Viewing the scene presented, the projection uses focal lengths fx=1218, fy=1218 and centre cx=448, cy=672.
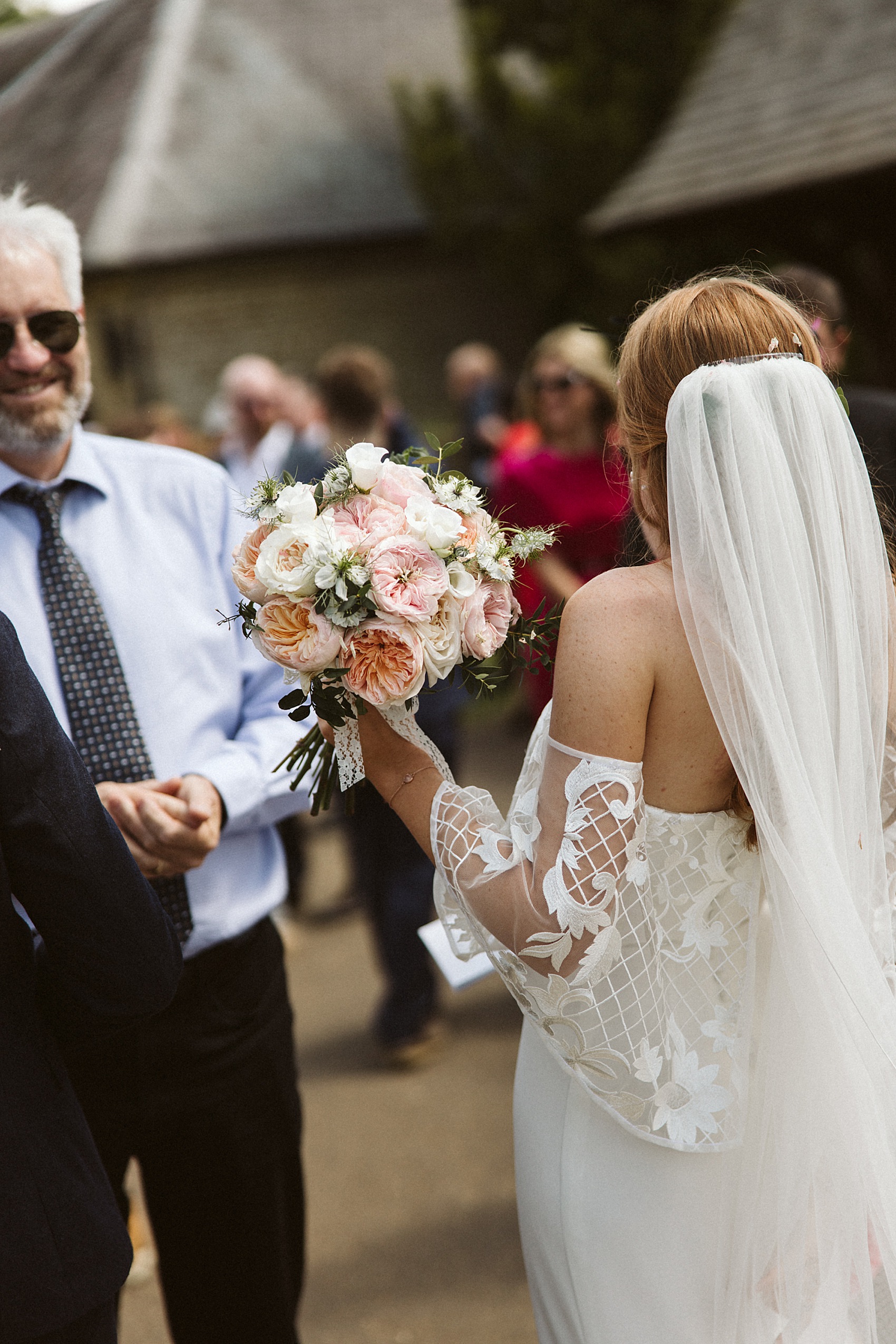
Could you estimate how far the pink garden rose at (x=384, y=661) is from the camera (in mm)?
1748

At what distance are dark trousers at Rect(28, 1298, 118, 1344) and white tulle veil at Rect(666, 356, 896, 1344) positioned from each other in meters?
0.89

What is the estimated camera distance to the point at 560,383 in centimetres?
431

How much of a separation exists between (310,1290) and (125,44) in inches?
687

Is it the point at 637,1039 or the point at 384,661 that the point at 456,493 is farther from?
the point at 637,1039

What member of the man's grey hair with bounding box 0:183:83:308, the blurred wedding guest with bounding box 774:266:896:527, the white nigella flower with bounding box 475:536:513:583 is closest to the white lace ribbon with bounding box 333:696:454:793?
the white nigella flower with bounding box 475:536:513:583

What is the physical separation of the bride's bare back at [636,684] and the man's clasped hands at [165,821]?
0.76 meters

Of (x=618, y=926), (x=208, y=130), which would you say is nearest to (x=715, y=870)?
(x=618, y=926)

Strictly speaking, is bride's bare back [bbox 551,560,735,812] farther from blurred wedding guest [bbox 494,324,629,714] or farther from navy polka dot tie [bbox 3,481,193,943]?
blurred wedding guest [bbox 494,324,629,714]

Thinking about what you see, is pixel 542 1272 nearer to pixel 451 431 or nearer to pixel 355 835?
pixel 355 835

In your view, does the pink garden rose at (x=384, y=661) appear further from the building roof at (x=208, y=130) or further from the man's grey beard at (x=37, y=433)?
the building roof at (x=208, y=130)

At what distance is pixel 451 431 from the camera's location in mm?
14344

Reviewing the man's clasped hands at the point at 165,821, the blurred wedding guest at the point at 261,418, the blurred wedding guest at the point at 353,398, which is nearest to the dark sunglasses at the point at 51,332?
the man's clasped hands at the point at 165,821

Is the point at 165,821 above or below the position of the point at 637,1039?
above

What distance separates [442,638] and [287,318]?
14.9m
